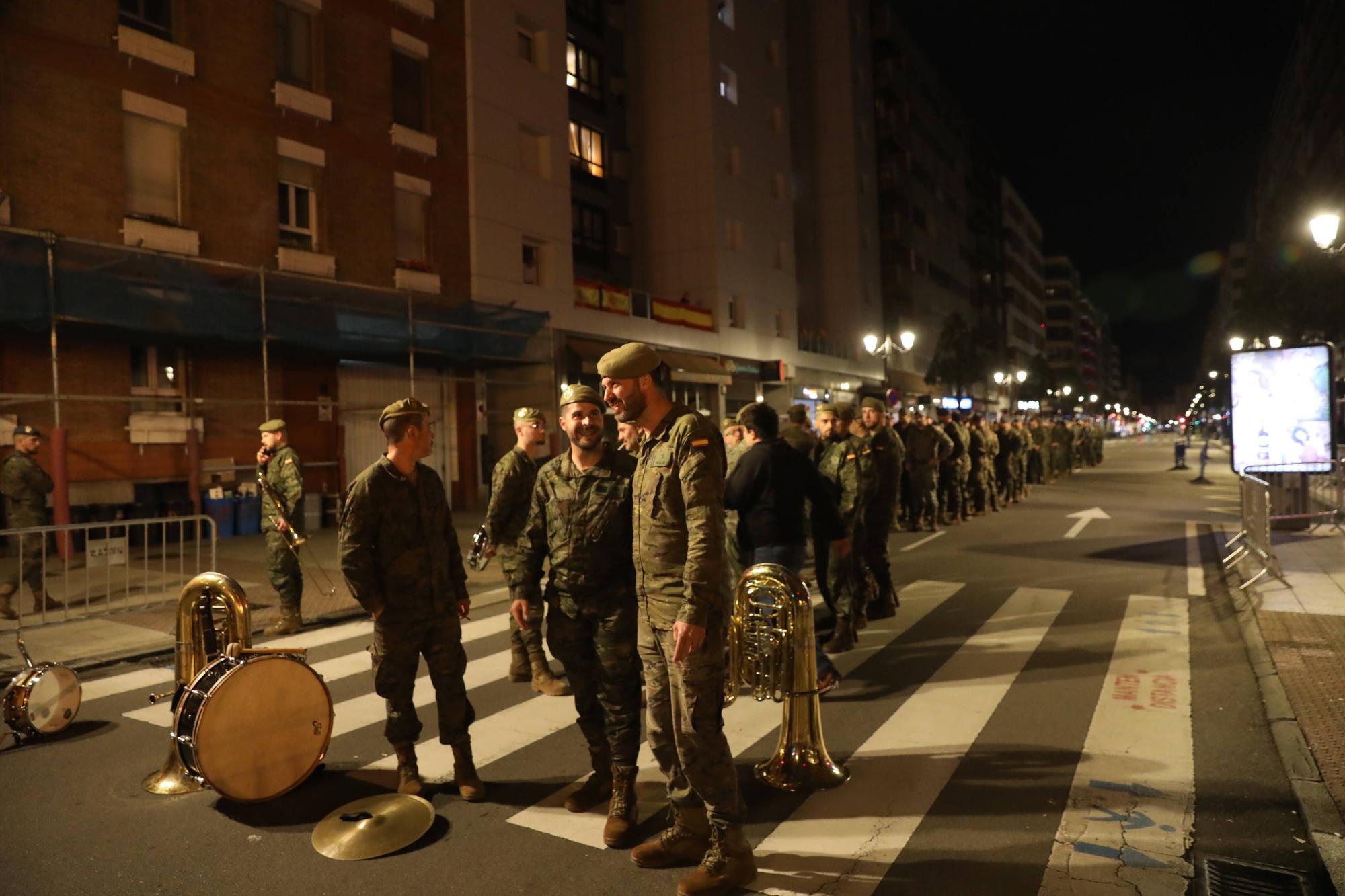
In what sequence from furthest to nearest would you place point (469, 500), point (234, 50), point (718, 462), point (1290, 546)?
point (469, 500), point (234, 50), point (1290, 546), point (718, 462)

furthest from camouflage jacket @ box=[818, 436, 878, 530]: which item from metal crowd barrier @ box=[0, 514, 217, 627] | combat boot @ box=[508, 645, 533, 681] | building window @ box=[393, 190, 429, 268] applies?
building window @ box=[393, 190, 429, 268]

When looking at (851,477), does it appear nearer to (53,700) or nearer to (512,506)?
(512,506)

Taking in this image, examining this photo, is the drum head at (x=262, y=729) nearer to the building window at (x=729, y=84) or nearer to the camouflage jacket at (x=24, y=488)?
the camouflage jacket at (x=24, y=488)

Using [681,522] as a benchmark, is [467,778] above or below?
below

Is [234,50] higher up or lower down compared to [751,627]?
higher up

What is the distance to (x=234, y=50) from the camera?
635 inches

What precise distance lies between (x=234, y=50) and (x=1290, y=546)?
19.8 metres

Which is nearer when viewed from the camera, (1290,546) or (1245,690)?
(1245,690)

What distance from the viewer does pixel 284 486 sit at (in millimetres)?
8164

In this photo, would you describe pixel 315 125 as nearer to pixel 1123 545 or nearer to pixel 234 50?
pixel 234 50

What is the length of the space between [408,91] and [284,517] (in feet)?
50.2

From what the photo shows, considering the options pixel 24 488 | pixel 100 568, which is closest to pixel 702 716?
pixel 24 488

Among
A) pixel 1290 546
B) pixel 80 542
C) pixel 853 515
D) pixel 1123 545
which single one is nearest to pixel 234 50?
pixel 80 542

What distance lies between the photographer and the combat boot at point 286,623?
8219mm
